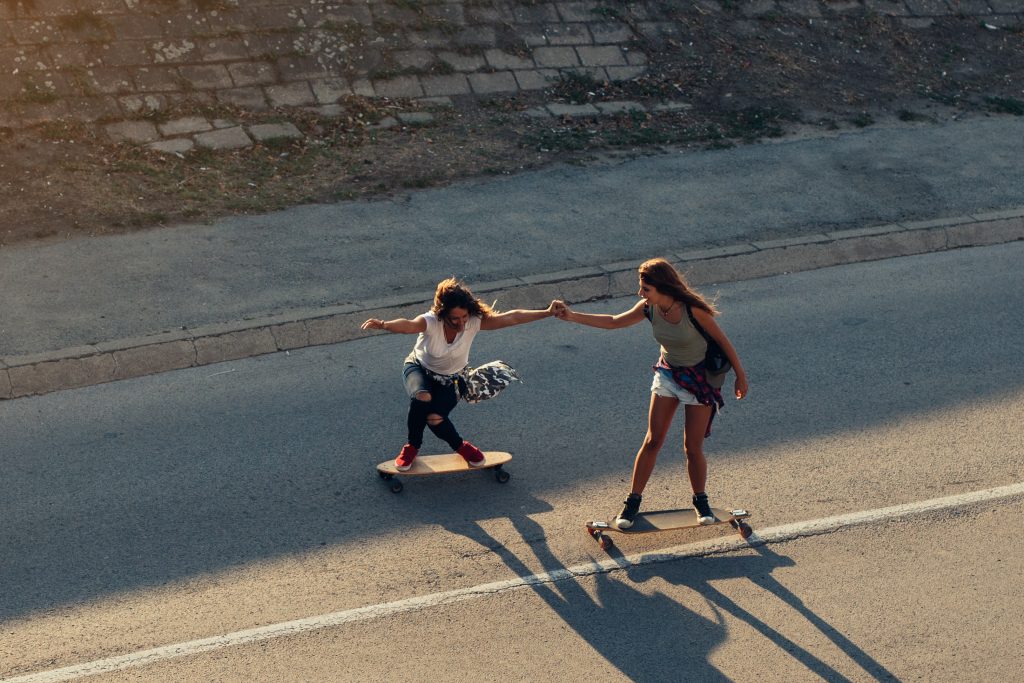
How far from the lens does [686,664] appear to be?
19.7 ft

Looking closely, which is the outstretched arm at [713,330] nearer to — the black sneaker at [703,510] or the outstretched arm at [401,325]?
the black sneaker at [703,510]

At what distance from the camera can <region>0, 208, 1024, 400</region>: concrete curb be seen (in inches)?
354

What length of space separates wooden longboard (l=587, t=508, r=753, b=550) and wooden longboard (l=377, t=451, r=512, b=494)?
2.70 ft

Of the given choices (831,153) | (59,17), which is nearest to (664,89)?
(831,153)

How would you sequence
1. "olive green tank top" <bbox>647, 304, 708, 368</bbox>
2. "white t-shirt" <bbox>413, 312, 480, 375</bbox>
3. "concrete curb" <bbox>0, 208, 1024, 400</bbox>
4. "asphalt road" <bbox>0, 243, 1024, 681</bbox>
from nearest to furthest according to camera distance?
"asphalt road" <bbox>0, 243, 1024, 681</bbox>, "olive green tank top" <bbox>647, 304, 708, 368</bbox>, "white t-shirt" <bbox>413, 312, 480, 375</bbox>, "concrete curb" <bbox>0, 208, 1024, 400</bbox>

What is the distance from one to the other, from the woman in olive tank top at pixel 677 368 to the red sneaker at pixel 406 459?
56.1 inches

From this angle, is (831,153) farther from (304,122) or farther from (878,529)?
(878,529)

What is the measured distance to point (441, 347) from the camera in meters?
7.27

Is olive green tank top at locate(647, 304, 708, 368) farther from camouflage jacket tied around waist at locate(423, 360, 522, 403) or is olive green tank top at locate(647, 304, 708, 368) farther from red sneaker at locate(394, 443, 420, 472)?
red sneaker at locate(394, 443, 420, 472)

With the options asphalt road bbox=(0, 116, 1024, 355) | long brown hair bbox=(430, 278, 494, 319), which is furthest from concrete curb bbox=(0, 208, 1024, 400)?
long brown hair bbox=(430, 278, 494, 319)

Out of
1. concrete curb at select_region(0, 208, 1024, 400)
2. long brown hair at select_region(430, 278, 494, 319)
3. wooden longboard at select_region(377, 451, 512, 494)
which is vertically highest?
long brown hair at select_region(430, 278, 494, 319)

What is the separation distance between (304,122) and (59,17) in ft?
10.4

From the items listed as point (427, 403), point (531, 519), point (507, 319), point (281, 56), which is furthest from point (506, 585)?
point (281, 56)

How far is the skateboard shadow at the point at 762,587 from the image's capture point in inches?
236
